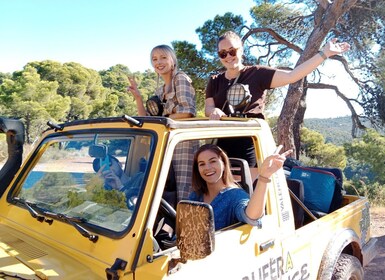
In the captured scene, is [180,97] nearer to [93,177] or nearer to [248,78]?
[248,78]

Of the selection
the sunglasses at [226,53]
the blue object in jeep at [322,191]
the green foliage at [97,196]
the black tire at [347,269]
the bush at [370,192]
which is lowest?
the bush at [370,192]

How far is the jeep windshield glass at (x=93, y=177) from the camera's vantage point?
179 cm

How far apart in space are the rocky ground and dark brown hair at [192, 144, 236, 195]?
11.3 ft

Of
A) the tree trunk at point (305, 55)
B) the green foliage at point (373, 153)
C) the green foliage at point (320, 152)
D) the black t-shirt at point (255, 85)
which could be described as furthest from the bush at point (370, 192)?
the green foliage at point (373, 153)

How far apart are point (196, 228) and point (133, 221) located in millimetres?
370

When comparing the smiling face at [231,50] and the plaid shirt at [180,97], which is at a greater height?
the smiling face at [231,50]

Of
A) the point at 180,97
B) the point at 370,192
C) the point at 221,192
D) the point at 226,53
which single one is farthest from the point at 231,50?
the point at 370,192

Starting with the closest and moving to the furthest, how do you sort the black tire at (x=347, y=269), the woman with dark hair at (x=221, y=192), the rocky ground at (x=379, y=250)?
1. the woman with dark hair at (x=221, y=192)
2. the black tire at (x=347, y=269)
3. the rocky ground at (x=379, y=250)

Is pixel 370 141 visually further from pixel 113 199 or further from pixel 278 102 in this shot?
pixel 113 199

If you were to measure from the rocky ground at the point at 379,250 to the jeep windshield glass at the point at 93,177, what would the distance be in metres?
4.00

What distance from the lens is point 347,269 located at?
8.98ft

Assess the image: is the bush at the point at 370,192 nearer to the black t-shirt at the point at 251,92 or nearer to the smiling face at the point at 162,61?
the black t-shirt at the point at 251,92

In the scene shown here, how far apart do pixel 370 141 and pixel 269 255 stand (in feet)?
85.9

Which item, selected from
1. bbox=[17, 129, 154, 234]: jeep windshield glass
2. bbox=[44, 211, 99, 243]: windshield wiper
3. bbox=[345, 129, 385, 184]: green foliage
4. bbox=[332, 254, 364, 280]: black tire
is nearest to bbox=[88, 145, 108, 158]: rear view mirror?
bbox=[17, 129, 154, 234]: jeep windshield glass
